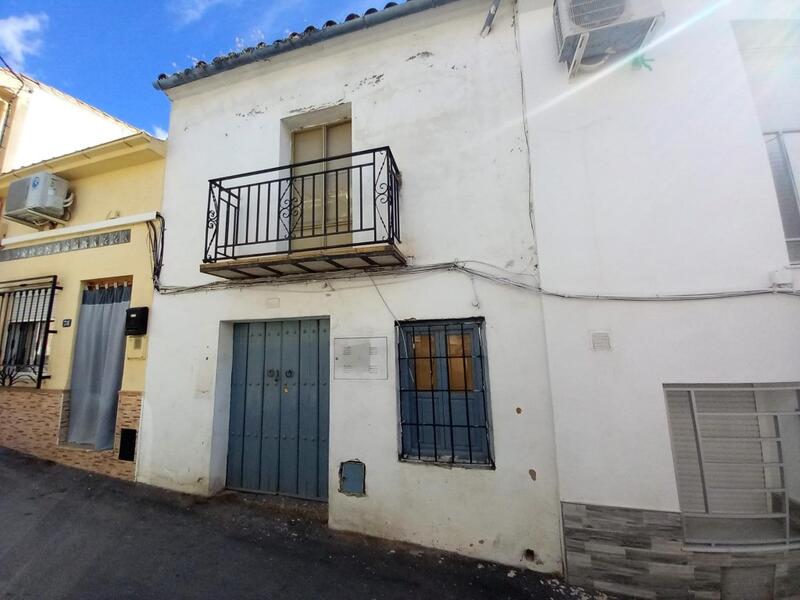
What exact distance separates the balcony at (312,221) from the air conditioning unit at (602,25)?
2.03m

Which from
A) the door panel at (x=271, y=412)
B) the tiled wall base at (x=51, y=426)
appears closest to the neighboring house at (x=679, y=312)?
the door panel at (x=271, y=412)

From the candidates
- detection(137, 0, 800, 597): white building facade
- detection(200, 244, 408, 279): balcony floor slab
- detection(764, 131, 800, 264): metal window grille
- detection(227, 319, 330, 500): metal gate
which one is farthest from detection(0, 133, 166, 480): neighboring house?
detection(764, 131, 800, 264): metal window grille

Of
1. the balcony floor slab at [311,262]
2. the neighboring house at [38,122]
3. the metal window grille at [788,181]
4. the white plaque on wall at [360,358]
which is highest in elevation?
the neighboring house at [38,122]

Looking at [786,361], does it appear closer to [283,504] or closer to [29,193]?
[283,504]

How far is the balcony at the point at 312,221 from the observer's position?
3.83 metres

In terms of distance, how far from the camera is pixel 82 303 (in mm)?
5562

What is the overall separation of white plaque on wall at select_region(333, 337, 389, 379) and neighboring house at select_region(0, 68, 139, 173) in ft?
25.5

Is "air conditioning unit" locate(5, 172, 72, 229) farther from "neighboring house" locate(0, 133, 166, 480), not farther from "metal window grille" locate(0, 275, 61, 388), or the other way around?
"metal window grille" locate(0, 275, 61, 388)

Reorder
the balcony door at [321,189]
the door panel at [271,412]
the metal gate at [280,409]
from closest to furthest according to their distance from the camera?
the metal gate at [280,409] < the door panel at [271,412] < the balcony door at [321,189]

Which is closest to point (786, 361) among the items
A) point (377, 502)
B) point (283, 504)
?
point (377, 502)

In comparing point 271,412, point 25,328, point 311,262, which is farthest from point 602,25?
point 25,328

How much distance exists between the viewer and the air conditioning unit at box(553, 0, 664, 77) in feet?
10.6

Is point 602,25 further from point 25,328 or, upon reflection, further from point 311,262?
point 25,328

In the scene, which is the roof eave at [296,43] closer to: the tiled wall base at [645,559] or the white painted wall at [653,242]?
the white painted wall at [653,242]
